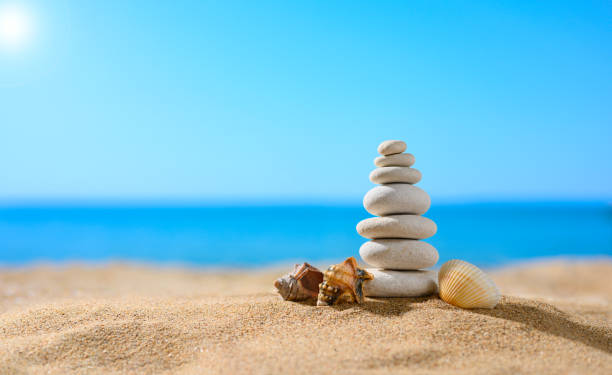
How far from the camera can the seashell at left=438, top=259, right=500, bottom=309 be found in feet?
13.7

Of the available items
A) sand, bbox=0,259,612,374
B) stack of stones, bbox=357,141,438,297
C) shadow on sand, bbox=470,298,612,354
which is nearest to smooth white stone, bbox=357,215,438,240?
stack of stones, bbox=357,141,438,297

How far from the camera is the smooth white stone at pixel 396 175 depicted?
196 inches

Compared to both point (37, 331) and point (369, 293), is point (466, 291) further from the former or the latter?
point (37, 331)

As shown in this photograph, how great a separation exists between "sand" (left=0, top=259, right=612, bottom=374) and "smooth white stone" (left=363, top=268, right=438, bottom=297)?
0.35ft

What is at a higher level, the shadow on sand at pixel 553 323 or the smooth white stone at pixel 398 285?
the smooth white stone at pixel 398 285

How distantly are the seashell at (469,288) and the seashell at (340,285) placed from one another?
0.88m

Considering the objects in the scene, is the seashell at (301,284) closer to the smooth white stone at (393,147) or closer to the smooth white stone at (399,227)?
the smooth white stone at (399,227)

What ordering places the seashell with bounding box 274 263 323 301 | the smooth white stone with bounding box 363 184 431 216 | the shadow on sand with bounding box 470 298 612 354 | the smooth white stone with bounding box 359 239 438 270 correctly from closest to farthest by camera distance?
1. the shadow on sand with bounding box 470 298 612 354
2. the seashell with bounding box 274 263 323 301
3. the smooth white stone with bounding box 359 239 438 270
4. the smooth white stone with bounding box 363 184 431 216

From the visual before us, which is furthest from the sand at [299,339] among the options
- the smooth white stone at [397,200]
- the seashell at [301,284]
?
the smooth white stone at [397,200]

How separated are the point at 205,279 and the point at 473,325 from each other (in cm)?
775

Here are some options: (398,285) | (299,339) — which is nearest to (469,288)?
(398,285)

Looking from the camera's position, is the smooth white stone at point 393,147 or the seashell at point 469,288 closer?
the seashell at point 469,288

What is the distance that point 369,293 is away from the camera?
15.5 ft

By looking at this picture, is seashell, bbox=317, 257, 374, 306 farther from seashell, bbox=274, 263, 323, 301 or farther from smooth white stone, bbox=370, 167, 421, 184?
smooth white stone, bbox=370, 167, 421, 184
